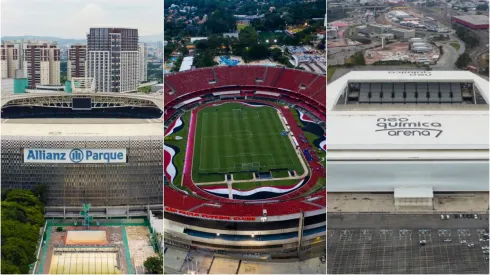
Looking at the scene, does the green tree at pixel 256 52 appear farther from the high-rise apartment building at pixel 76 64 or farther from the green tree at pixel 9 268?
the high-rise apartment building at pixel 76 64

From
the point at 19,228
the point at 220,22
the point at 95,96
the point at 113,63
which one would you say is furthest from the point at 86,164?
the point at 113,63

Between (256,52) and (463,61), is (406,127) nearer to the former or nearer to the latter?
(463,61)

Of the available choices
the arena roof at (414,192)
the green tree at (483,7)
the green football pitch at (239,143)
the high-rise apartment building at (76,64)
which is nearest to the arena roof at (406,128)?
the arena roof at (414,192)

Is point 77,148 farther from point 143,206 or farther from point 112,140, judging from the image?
point 143,206

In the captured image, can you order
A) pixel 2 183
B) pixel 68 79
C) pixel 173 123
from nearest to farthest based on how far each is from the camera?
pixel 2 183 < pixel 173 123 < pixel 68 79

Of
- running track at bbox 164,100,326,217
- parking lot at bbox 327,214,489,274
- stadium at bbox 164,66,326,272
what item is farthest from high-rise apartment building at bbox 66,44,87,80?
parking lot at bbox 327,214,489,274

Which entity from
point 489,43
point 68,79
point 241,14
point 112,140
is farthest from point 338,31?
point 68,79

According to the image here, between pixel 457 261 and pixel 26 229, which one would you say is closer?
pixel 457 261
